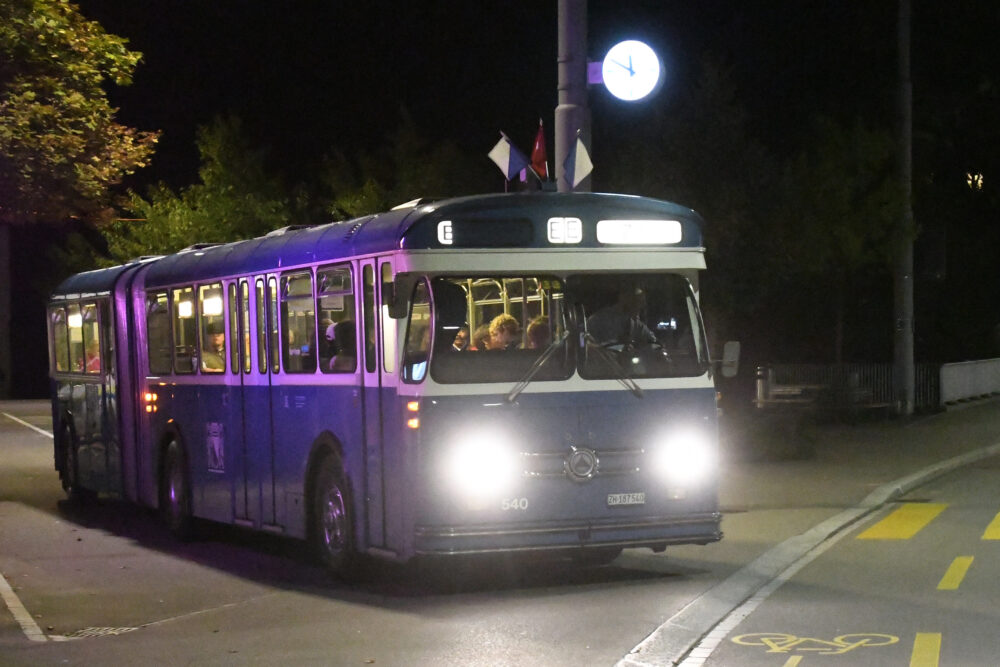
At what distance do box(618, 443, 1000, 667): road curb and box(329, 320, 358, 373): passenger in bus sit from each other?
10.3 feet

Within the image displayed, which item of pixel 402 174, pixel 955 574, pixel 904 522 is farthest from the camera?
pixel 402 174

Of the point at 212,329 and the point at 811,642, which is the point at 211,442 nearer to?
the point at 212,329

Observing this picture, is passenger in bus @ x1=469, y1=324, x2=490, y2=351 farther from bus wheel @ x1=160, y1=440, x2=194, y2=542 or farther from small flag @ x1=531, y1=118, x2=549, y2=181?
bus wheel @ x1=160, y1=440, x2=194, y2=542

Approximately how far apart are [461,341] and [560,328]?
2.51 feet

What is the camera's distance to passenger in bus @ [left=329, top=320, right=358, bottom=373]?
40.1 ft

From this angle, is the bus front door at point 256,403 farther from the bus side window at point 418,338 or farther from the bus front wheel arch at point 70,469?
the bus front wheel arch at point 70,469

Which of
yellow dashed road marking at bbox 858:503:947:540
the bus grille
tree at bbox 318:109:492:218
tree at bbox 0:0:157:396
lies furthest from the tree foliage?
tree at bbox 318:109:492:218

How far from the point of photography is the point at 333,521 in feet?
41.3

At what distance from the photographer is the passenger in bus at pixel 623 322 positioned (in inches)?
462

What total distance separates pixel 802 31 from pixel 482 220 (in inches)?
1138

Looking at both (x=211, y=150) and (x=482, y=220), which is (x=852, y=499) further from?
(x=211, y=150)

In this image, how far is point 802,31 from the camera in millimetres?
38781

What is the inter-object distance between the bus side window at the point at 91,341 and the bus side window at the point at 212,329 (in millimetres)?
3355

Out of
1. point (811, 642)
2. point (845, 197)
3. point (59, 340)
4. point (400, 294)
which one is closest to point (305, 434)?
point (400, 294)
